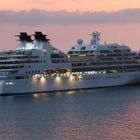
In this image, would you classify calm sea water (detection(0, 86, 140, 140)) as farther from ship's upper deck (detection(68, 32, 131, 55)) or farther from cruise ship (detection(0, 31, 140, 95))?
ship's upper deck (detection(68, 32, 131, 55))

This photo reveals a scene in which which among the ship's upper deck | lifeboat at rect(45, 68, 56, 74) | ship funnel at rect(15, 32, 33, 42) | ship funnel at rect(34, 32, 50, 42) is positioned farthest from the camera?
the ship's upper deck

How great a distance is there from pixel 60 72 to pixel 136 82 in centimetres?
1883

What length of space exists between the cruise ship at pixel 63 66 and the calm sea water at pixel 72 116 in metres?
3.08

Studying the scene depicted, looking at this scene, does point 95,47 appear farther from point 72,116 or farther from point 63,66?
point 72,116

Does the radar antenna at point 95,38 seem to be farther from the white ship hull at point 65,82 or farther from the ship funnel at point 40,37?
the ship funnel at point 40,37

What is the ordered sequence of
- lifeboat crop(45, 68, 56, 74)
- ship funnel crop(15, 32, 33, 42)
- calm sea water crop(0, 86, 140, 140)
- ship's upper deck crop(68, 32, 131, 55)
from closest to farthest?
calm sea water crop(0, 86, 140, 140)
lifeboat crop(45, 68, 56, 74)
ship funnel crop(15, 32, 33, 42)
ship's upper deck crop(68, 32, 131, 55)

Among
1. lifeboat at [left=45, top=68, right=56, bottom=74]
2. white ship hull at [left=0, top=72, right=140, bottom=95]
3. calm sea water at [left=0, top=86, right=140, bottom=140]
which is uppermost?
lifeboat at [left=45, top=68, right=56, bottom=74]

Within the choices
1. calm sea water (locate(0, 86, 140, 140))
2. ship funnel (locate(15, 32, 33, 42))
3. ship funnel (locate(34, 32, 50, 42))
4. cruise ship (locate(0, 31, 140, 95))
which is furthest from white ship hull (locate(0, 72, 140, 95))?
ship funnel (locate(15, 32, 33, 42))

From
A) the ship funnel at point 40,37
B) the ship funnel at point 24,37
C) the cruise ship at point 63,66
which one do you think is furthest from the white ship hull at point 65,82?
the ship funnel at point 24,37

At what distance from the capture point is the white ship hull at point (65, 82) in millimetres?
94375

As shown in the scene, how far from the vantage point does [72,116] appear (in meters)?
70.8

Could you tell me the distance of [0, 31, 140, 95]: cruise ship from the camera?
312 ft

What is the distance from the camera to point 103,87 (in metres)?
107

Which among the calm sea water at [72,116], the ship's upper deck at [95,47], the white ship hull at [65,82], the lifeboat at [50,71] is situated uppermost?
the ship's upper deck at [95,47]
